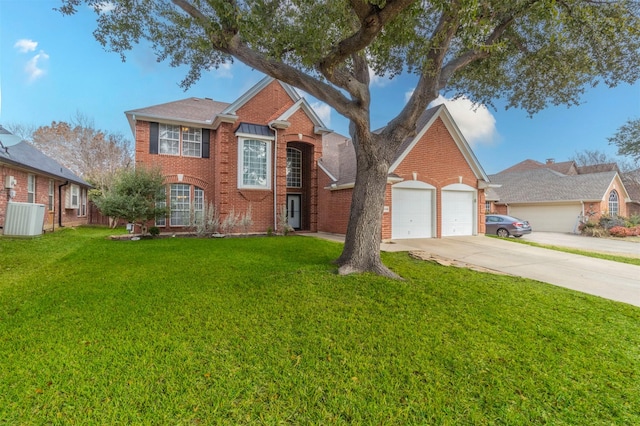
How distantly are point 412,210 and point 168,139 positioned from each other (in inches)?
496

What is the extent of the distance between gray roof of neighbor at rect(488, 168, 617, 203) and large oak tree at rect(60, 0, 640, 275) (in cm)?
1803

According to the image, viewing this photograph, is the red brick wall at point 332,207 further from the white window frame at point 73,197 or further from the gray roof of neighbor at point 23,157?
the white window frame at point 73,197

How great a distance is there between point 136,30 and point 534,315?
11.0 m

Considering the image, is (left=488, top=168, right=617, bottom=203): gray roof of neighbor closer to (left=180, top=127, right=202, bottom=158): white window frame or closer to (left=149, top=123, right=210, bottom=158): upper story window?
(left=149, top=123, right=210, bottom=158): upper story window

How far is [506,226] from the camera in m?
17.4

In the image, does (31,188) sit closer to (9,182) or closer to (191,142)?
(9,182)

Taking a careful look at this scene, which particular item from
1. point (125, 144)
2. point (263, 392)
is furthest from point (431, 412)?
point (125, 144)

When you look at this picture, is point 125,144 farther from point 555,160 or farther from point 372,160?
point 555,160

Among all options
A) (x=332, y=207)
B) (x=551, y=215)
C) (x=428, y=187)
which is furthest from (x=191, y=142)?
(x=551, y=215)

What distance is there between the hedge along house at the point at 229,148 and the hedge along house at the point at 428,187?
288 cm

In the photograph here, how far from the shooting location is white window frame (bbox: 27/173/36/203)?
1314cm

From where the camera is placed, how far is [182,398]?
2443 mm

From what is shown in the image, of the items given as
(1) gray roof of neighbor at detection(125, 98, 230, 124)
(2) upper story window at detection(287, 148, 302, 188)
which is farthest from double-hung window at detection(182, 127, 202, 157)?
(2) upper story window at detection(287, 148, 302, 188)

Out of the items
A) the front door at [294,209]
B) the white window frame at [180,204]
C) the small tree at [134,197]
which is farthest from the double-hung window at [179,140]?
the front door at [294,209]
